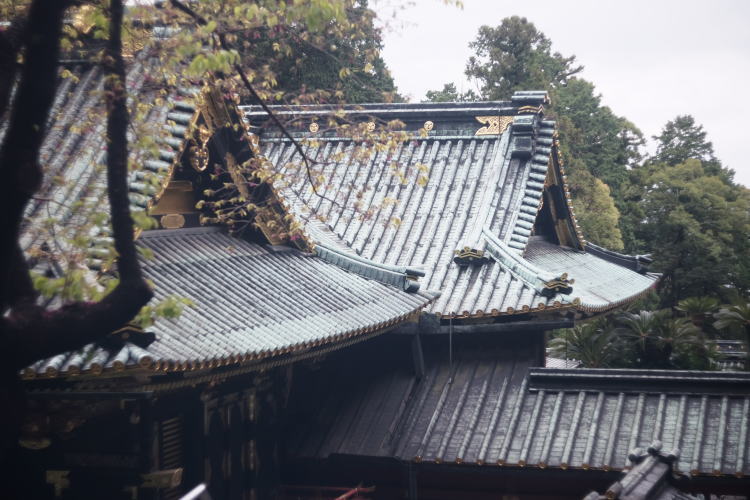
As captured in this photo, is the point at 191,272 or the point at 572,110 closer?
the point at 191,272

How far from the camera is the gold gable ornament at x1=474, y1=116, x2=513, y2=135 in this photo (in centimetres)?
1584

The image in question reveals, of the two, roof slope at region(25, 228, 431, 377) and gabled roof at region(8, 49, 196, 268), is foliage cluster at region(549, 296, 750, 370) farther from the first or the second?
gabled roof at region(8, 49, 196, 268)

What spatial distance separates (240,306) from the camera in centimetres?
905

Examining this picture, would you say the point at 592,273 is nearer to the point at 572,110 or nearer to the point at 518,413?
the point at 518,413

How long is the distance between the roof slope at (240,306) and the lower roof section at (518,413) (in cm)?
146

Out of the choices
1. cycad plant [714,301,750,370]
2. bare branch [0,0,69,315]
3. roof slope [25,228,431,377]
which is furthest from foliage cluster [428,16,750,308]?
bare branch [0,0,69,315]

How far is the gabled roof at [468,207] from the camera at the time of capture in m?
12.3

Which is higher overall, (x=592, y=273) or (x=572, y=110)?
(x=572, y=110)

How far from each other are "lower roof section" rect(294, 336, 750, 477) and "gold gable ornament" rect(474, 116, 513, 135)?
17.4 feet

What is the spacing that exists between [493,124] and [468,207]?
237 centimetres

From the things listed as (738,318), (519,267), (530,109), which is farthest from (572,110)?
(519,267)

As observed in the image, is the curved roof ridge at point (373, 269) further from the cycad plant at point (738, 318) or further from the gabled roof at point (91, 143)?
the cycad plant at point (738, 318)

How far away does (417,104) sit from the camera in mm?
16031

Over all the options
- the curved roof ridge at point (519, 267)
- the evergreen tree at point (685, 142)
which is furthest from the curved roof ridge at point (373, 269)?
the evergreen tree at point (685, 142)
